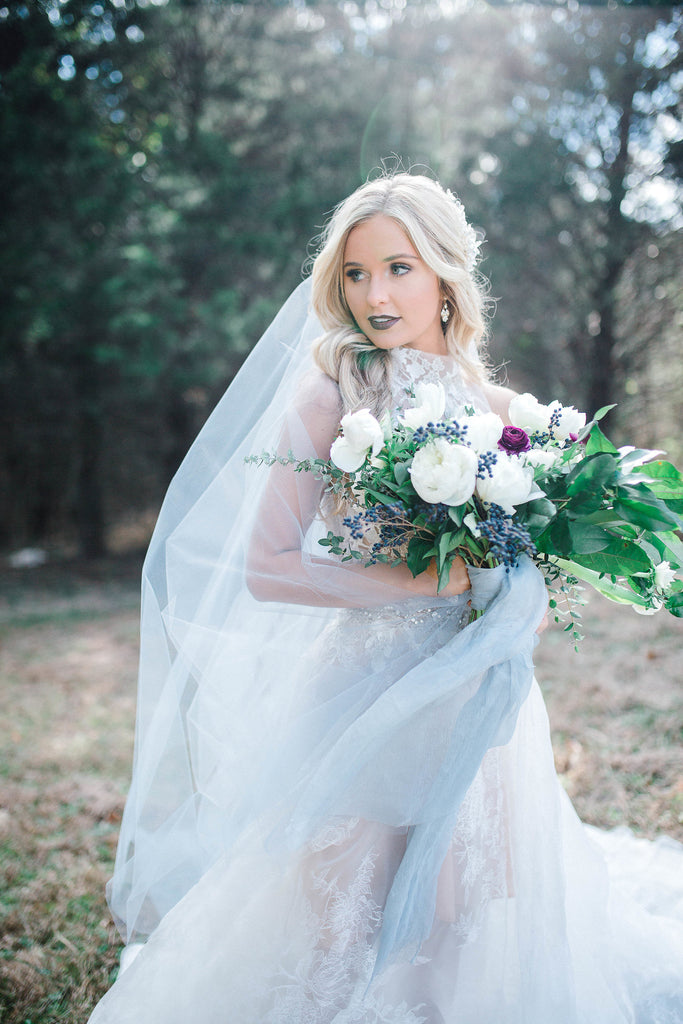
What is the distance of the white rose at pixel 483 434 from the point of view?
1.89 meters

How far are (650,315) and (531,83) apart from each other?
12.7 feet

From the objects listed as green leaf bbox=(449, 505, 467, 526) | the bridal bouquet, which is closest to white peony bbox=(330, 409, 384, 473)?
the bridal bouquet

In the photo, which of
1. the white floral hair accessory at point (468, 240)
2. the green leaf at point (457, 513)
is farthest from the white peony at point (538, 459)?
the white floral hair accessory at point (468, 240)

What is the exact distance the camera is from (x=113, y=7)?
9898 mm

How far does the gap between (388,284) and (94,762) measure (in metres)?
3.66

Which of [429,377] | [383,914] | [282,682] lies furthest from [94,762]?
[429,377]

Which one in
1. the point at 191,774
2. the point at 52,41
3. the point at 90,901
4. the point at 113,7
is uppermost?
the point at 113,7

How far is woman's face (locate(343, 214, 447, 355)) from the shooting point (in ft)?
7.77

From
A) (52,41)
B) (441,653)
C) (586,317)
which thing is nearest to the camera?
(441,653)

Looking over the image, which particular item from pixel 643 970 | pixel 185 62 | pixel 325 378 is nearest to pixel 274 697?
pixel 325 378

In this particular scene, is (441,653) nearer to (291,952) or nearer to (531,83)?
(291,952)

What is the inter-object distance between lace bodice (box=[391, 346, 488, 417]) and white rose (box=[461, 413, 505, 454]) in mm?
446

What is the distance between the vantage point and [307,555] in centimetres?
210

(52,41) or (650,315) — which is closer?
(52,41)
